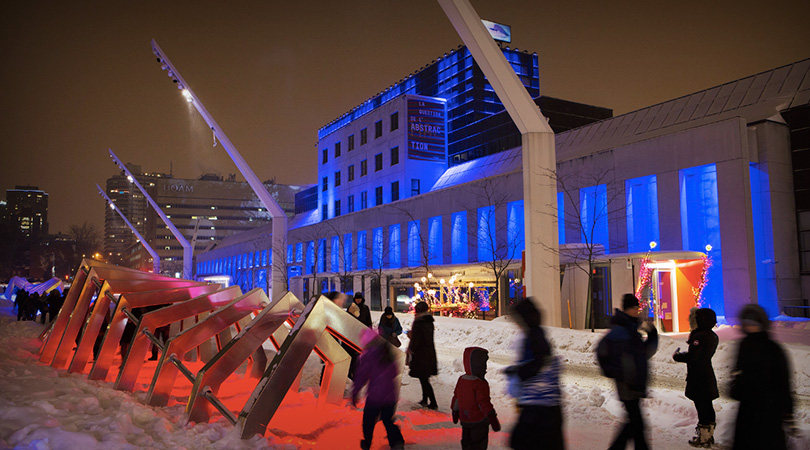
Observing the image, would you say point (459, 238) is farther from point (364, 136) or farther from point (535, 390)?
point (535, 390)

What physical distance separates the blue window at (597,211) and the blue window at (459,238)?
9.61m

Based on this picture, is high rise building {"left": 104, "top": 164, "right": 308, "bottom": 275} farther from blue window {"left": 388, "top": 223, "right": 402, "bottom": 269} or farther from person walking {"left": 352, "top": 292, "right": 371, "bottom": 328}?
person walking {"left": 352, "top": 292, "right": 371, "bottom": 328}

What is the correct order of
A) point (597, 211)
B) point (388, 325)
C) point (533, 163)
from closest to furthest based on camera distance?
point (388, 325) < point (533, 163) < point (597, 211)

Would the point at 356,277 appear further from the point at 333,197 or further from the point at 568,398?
the point at 568,398

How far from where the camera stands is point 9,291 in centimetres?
5128

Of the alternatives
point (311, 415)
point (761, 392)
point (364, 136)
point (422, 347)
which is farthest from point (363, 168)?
point (761, 392)

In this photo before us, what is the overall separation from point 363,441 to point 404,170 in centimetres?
4375

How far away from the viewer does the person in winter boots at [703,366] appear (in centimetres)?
641

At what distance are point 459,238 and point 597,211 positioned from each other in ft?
35.4

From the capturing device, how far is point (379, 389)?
20.9 feet

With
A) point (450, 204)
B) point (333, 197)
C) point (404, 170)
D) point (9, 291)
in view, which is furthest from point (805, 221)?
point (9, 291)

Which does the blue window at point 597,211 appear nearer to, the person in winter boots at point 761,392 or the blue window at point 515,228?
the blue window at point 515,228

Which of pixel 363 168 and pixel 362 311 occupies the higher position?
pixel 363 168

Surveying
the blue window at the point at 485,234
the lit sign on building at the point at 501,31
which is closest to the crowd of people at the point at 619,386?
the blue window at the point at 485,234
